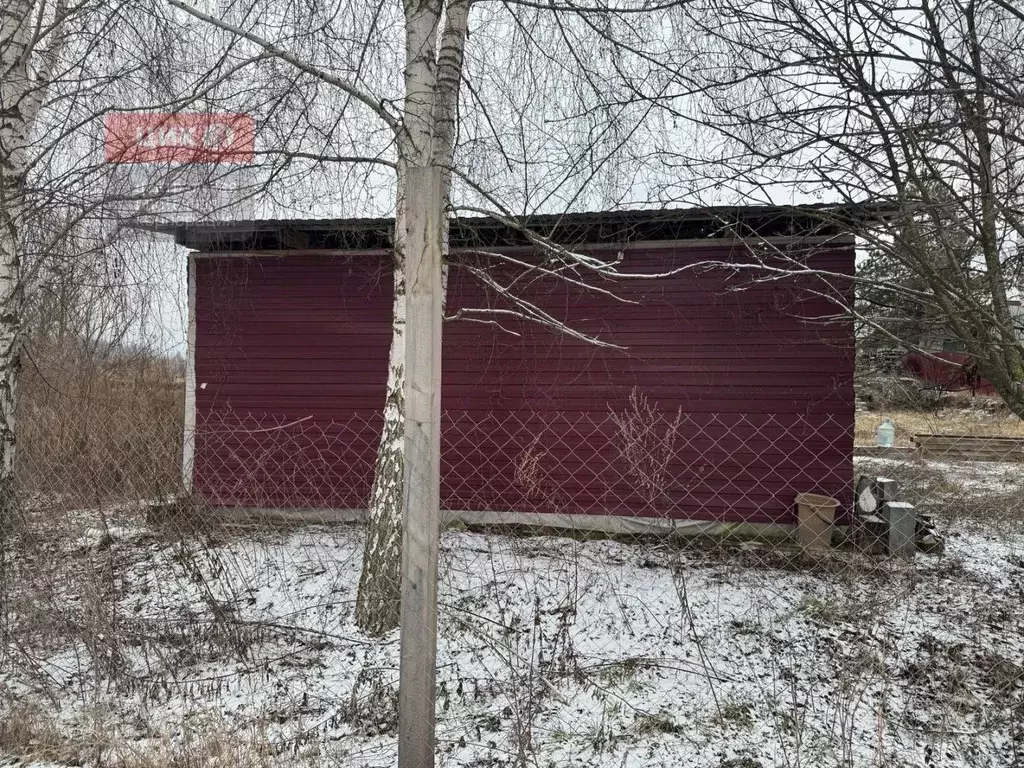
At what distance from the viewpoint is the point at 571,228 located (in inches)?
225

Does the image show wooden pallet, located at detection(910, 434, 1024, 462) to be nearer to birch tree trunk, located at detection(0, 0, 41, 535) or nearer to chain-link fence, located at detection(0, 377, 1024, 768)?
chain-link fence, located at detection(0, 377, 1024, 768)

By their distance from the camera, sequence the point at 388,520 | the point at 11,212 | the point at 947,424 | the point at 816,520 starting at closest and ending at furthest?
the point at 388,520
the point at 11,212
the point at 816,520
the point at 947,424

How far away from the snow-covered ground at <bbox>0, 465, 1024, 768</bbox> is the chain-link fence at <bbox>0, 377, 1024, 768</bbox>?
15mm

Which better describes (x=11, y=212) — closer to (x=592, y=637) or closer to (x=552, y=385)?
(x=592, y=637)

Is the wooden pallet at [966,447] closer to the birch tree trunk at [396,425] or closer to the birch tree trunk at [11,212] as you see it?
the birch tree trunk at [396,425]

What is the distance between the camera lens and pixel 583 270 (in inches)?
262

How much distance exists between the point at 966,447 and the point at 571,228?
918 centimetres

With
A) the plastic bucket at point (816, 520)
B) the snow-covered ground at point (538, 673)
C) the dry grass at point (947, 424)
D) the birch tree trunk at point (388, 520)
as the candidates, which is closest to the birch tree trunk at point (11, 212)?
the snow-covered ground at point (538, 673)

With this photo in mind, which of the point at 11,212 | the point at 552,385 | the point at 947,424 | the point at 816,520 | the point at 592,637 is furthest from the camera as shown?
the point at 947,424

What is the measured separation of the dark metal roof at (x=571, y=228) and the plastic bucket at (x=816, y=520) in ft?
7.98

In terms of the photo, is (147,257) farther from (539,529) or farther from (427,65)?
(539,529)

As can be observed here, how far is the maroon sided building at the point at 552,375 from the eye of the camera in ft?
20.1

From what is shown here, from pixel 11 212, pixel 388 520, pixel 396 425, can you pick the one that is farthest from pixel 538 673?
pixel 11 212

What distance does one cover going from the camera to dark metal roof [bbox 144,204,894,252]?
4.35 metres
